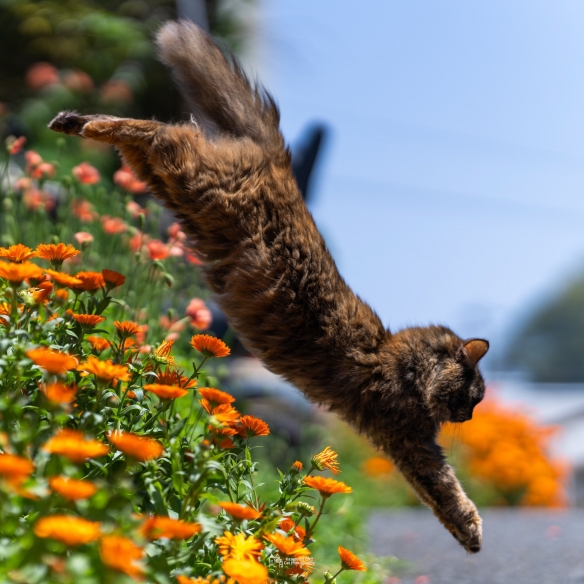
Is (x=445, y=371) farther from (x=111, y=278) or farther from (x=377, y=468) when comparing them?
(x=377, y=468)

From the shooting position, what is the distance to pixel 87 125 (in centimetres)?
224

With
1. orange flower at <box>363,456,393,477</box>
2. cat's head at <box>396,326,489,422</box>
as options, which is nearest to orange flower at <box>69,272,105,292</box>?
cat's head at <box>396,326,489,422</box>

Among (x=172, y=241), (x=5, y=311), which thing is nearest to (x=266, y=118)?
(x=172, y=241)

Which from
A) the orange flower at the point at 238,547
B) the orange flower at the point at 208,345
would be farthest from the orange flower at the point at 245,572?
the orange flower at the point at 208,345

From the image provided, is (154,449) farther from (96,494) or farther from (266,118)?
(266,118)

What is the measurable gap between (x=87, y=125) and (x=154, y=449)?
1390 millimetres

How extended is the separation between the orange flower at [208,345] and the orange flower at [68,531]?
0.73 meters

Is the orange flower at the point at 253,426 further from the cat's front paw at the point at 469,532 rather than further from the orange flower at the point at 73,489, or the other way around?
the cat's front paw at the point at 469,532

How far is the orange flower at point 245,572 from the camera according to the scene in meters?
1.18

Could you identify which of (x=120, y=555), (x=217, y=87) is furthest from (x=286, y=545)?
(x=217, y=87)

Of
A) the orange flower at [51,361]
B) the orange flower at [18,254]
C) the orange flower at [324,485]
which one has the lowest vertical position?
the orange flower at [324,485]

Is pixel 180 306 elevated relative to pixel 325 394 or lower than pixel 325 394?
lower

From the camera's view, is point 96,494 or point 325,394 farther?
point 325,394

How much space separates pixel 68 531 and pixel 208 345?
79 cm
